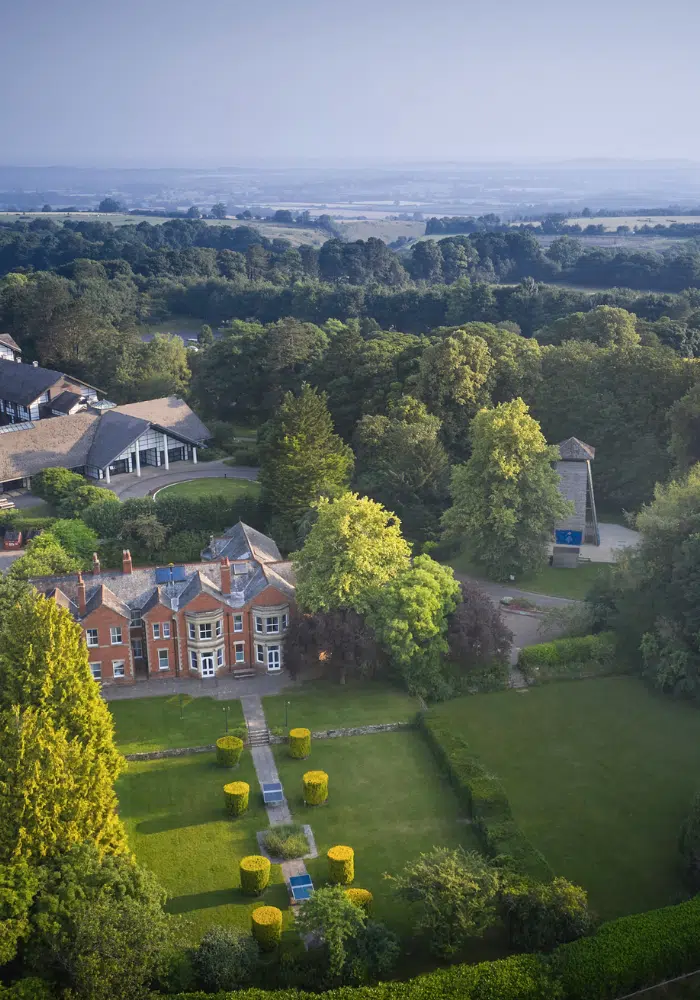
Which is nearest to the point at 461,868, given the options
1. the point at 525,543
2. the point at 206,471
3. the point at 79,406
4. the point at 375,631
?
the point at 375,631

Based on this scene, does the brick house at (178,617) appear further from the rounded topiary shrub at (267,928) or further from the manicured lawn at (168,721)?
the rounded topiary shrub at (267,928)

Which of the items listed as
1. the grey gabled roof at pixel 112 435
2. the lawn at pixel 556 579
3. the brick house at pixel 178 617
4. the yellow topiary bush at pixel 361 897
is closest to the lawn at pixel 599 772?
the yellow topiary bush at pixel 361 897

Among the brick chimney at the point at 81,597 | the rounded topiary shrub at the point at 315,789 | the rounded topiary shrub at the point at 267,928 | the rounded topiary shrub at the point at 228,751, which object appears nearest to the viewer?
the rounded topiary shrub at the point at 267,928

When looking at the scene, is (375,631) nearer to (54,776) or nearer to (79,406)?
(54,776)

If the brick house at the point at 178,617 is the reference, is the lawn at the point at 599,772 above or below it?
below

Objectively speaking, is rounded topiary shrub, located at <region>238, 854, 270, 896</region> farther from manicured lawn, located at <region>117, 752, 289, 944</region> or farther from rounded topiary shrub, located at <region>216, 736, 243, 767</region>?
rounded topiary shrub, located at <region>216, 736, 243, 767</region>

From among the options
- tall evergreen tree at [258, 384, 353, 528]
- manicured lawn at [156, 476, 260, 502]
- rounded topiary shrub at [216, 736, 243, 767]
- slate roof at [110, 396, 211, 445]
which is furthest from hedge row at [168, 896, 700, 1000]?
slate roof at [110, 396, 211, 445]

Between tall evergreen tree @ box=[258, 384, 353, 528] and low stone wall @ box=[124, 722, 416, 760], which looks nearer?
low stone wall @ box=[124, 722, 416, 760]
